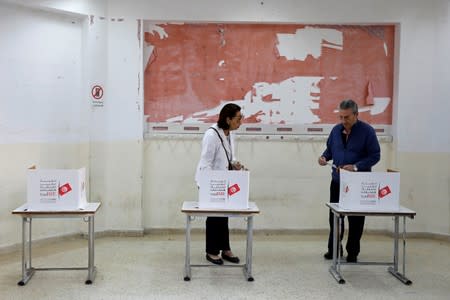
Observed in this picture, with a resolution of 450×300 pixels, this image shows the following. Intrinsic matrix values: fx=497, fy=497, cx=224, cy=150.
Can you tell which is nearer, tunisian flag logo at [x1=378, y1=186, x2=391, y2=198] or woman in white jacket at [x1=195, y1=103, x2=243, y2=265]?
tunisian flag logo at [x1=378, y1=186, x2=391, y2=198]

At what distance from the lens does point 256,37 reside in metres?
5.25

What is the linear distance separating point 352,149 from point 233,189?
118 centimetres

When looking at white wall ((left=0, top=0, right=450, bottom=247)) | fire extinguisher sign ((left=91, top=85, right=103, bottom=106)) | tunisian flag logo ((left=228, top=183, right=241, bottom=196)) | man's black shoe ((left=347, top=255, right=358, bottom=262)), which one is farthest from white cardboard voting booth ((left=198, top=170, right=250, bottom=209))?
fire extinguisher sign ((left=91, top=85, right=103, bottom=106))

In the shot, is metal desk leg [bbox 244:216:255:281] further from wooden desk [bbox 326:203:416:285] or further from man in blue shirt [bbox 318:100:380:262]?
man in blue shirt [bbox 318:100:380:262]

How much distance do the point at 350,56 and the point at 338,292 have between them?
8.83 feet

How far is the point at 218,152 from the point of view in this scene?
4.02 meters

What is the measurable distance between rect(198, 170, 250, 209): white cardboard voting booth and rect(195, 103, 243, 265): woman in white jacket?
0.72 feet

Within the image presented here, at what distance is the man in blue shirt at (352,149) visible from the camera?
410cm

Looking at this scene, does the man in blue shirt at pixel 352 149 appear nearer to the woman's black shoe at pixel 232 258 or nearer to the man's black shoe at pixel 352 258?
the man's black shoe at pixel 352 258

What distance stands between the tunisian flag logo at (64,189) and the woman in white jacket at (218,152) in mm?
984

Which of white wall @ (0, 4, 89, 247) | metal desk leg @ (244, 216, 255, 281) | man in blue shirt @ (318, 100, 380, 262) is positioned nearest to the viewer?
metal desk leg @ (244, 216, 255, 281)

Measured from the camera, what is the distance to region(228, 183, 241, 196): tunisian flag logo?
3.67m

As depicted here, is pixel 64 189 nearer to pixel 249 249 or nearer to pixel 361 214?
pixel 249 249

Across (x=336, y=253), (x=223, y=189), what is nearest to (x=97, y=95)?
(x=223, y=189)
